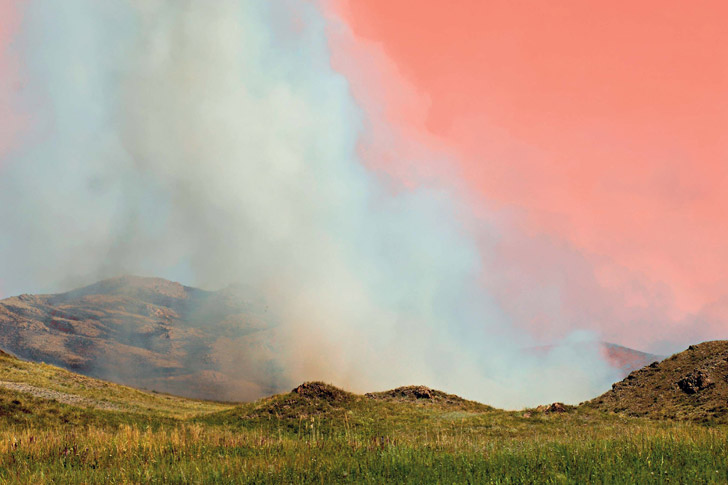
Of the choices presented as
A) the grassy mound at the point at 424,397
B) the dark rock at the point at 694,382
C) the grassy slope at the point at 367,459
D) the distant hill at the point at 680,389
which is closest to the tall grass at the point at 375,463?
the grassy slope at the point at 367,459

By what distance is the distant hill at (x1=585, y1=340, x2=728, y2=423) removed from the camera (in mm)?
29797

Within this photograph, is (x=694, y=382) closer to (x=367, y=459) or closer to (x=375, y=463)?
(x=367, y=459)

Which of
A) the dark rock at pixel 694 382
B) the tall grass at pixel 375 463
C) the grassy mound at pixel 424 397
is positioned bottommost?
the tall grass at pixel 375 463

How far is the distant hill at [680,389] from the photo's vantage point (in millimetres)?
29797

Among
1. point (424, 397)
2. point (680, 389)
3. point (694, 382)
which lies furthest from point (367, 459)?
point (680, 389)

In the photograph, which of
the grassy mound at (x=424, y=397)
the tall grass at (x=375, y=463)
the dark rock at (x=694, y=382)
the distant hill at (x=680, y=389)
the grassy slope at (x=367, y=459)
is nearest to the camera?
the tall grass at (x=375, y=463)

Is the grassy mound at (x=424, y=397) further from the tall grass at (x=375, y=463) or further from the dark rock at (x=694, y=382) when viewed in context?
the tall grass at (x=375, y=463)

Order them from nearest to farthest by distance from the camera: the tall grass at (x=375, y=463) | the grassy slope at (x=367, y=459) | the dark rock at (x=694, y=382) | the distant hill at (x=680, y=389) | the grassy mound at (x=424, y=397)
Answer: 1. the tall grass at (x=375, y=463)
2. the grassy slope at (x=367, y=459)
3. the distant hill at (x=680, y=389)
4. the dark rock at (x=694, y=382)
5. the grassy mound at (x=424, y=397)

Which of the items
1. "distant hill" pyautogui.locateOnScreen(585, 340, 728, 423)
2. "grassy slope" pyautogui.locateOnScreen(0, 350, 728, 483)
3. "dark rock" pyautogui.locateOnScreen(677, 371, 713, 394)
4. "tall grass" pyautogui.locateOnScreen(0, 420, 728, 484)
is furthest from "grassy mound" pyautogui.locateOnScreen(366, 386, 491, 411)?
"tall grass" pyautogui.locateOnScreen(0, 420, 728, 484)

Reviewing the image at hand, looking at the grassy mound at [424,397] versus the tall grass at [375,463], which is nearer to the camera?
the tall grass at [375,463]

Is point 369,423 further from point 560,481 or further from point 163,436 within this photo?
point 560,481

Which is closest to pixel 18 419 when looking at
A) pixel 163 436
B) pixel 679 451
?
pixel 163 436

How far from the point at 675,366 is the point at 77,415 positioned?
1769 inches

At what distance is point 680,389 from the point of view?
112 ft
